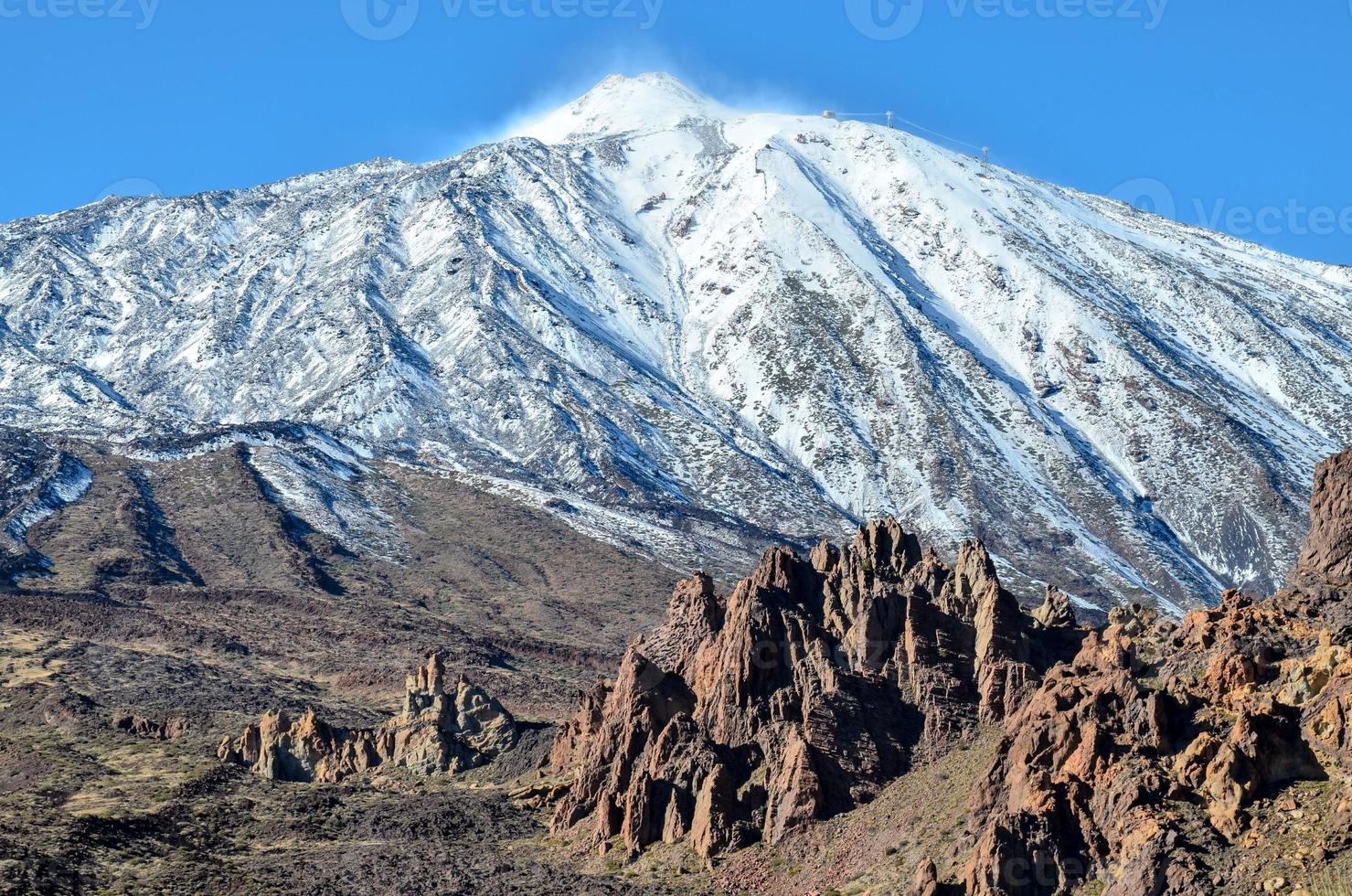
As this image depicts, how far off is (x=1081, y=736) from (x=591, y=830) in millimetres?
26841

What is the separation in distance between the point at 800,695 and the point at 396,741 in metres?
34.5

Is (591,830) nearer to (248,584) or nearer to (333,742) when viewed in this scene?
(333,742)

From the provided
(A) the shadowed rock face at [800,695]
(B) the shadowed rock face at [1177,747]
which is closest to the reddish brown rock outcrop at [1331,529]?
(B) the shadowed rock face at [1177,747]

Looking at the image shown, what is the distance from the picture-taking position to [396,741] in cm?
10375

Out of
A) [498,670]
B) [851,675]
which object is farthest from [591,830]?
[498,670]

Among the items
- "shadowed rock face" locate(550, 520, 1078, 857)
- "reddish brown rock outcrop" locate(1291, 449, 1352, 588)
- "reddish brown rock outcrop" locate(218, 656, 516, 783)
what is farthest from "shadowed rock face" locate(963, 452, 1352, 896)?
"reddish brown rock outcrop" locate(218, 656, 516, 783)

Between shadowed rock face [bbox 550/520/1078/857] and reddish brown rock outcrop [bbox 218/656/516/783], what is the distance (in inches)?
533

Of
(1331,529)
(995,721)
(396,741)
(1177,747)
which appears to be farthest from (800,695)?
(396,741)

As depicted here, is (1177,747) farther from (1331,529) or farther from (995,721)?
(995,721)

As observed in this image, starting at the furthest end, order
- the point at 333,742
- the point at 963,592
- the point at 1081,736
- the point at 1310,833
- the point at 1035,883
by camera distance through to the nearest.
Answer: the point at 333,742 < the point at 963,592 < the point at 1081,736 < the point at 1035,883 < the point at 1310,833

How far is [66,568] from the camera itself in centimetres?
18200

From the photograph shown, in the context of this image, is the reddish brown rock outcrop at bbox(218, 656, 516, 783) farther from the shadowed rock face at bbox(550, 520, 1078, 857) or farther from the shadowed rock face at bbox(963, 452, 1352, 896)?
the shadowed rock face at bbox(963, 452, 1352, 896)

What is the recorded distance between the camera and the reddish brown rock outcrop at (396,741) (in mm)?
101562

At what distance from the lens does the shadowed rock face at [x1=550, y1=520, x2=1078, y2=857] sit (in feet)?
240
